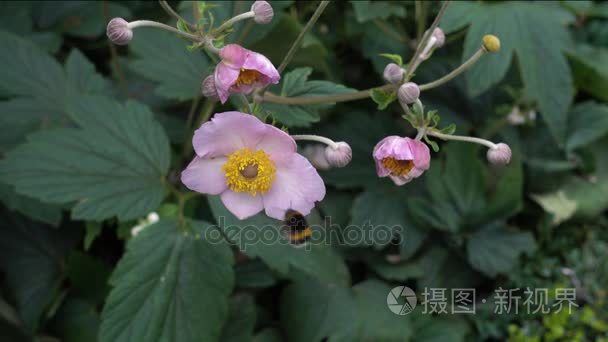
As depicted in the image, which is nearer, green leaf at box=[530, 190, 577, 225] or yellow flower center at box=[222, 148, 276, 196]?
yellow flower center at box=[222, 148, 276, 196]

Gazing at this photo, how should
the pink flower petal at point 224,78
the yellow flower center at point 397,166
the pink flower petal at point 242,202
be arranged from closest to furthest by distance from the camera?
the pink flower petal at point 224,78, the yellow flower center at point 397,166, the pink flower petal at point 242,202

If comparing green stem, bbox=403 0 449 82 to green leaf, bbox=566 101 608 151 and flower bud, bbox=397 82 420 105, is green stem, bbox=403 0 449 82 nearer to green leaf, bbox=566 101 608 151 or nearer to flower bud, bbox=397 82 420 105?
flower bud, bbox=397 82 420 105

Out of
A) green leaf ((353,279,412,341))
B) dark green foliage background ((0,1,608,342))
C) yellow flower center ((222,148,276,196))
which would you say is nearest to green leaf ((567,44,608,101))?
dark green foliage background ((0,1,608,342))

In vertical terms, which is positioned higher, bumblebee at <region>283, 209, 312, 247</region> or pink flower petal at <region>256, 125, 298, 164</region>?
pink flower petal at <region>256, 125, 298, 164</region>

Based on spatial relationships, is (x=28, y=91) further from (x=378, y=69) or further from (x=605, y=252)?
(x=605, y=252)

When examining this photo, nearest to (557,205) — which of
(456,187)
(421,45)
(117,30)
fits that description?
(456,187)

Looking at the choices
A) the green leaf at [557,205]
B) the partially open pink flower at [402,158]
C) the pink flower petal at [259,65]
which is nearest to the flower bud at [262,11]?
the pink flower petal at [259,65]

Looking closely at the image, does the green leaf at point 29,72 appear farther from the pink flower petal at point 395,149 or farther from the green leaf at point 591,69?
the green leaf at point 591,69

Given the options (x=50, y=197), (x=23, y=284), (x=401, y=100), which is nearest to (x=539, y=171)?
(x=401, y=100)
